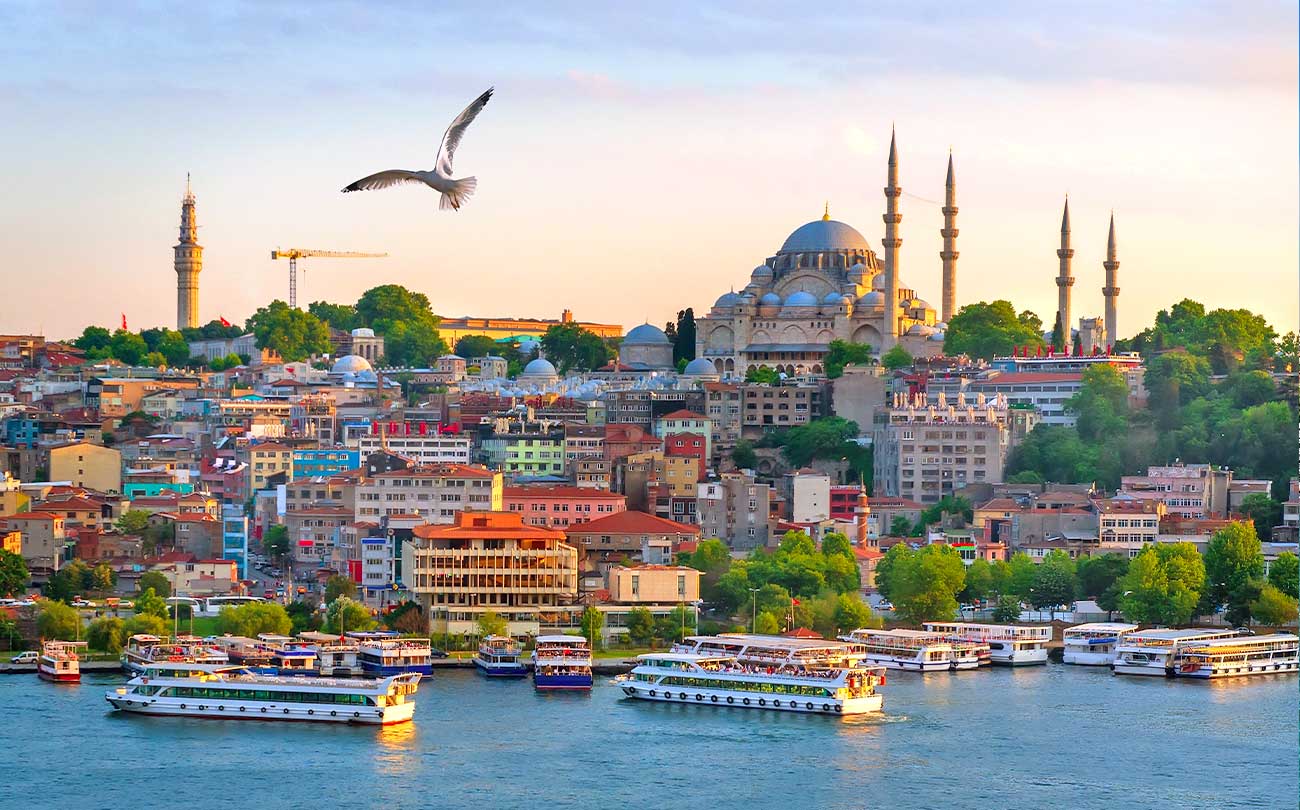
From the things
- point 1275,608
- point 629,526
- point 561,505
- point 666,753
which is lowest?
point 666,753

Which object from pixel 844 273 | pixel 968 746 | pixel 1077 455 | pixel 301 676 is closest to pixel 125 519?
pixel 301 676

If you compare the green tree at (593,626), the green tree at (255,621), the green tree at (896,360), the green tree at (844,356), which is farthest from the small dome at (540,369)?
the green tree at (255,621)

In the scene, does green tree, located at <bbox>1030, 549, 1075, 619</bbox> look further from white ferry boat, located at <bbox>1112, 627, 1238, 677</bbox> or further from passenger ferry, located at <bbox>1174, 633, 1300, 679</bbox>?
passenger ferry, located at <bbox>1174, 633, 1300, 679</bbox>

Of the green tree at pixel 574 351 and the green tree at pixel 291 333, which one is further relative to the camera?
the green tree at pixel 291 333

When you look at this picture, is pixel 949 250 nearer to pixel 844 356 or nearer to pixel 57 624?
pixel 844 356

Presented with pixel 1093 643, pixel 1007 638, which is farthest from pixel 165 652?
pixel 1093 643

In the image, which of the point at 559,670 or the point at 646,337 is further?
the point at 646,337

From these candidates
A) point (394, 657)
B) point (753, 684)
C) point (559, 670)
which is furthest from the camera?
point (394, 657)

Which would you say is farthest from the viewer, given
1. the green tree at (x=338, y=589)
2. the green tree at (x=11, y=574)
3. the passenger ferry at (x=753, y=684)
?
the green tree at (x=11, y=574)

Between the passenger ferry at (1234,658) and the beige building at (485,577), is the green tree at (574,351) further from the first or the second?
the passenger ferry at (1234,658)
